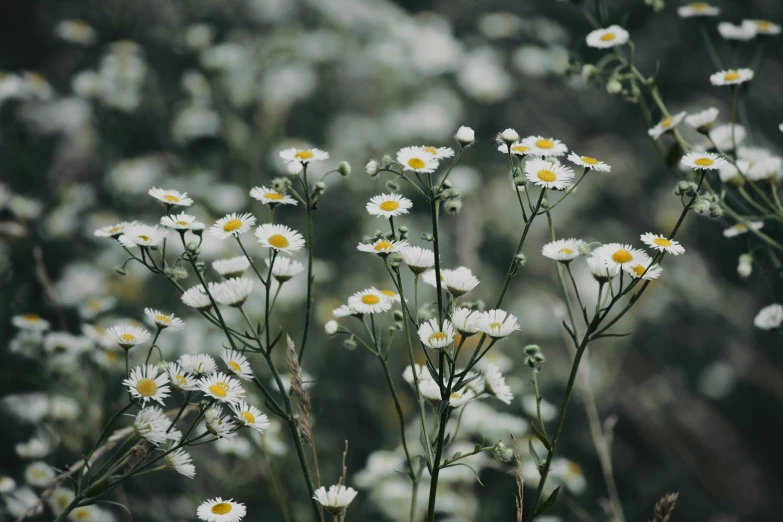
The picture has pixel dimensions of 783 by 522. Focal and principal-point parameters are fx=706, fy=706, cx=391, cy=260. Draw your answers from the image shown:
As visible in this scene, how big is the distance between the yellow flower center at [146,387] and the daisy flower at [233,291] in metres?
0.13

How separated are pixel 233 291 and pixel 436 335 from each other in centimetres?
27

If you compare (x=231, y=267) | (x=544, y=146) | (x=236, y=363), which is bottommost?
(x=236, y=363)

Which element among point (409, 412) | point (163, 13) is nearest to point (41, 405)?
point (409, 412)

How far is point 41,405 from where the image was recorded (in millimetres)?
1671

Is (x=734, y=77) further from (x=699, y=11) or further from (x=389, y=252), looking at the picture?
(x=389, y=252)

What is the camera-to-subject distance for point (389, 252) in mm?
851

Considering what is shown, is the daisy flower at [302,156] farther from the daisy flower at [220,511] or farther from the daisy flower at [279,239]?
the daisy flower at [220,511]

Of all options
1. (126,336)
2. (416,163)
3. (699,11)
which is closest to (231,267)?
(126,336)

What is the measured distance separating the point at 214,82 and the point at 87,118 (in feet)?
1.92

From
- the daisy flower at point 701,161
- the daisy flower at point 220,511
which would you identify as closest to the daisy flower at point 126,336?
the daisy flower at point 220,511

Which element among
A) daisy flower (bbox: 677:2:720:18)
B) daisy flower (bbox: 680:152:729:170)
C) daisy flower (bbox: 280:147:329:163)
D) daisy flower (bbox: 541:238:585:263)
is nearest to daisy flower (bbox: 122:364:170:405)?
daisy flower (bbox: 280:147:329:163)

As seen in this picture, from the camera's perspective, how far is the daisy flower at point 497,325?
77 centimetres

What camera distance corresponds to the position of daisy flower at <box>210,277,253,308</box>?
2.88ft

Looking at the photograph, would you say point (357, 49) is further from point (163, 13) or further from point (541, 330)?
point (541, 330)
